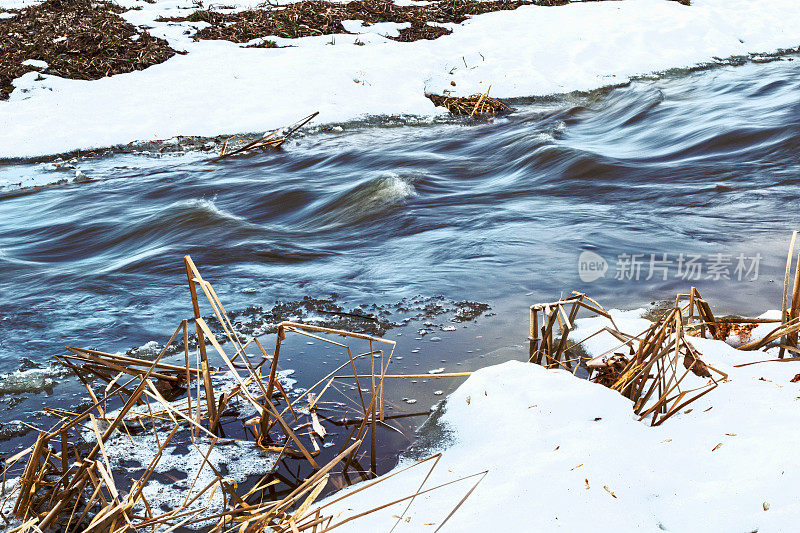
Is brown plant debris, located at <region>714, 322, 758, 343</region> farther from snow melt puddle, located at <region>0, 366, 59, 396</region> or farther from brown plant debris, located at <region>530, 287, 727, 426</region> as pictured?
snow melt puddle, located at <region>0, 366, 59, 396</region>

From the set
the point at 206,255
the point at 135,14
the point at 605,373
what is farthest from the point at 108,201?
the point at 135,14

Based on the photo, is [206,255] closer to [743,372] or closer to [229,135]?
[743,372]

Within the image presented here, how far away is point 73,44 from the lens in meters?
10.8

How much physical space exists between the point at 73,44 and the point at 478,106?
6725mm

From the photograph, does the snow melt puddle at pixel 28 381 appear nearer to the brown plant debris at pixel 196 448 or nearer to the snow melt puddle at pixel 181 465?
the brown plant debris at pixel 196 448

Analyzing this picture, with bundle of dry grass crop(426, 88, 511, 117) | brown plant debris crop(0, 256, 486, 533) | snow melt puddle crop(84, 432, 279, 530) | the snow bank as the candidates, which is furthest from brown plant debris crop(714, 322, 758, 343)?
bundle of dry grass crop(426, 88, 511, 117)

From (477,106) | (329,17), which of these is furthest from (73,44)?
(477,106)

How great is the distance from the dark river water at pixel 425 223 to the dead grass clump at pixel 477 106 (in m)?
0.54

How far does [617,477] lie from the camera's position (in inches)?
67.9

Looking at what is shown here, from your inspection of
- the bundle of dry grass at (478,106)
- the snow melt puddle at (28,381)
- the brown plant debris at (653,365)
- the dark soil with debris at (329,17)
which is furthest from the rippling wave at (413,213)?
the dark soil with debris at (329,17)

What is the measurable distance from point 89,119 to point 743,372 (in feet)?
28.0

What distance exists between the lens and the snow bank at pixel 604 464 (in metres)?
1.59

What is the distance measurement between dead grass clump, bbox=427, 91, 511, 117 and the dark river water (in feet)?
1.77

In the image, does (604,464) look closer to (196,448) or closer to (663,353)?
(663,353)
